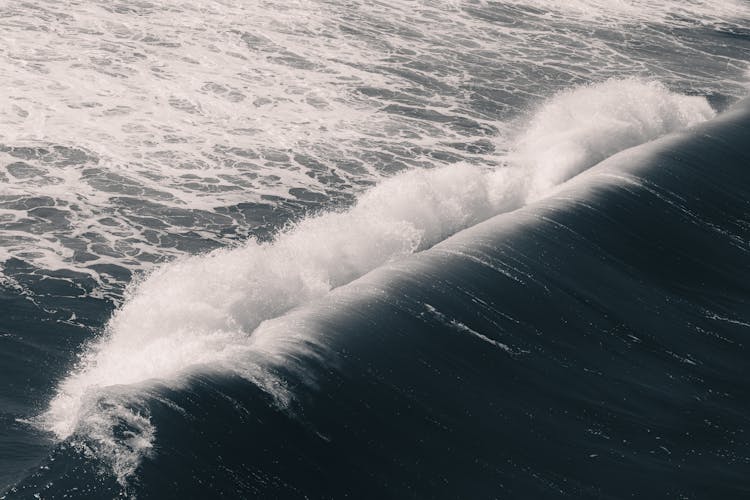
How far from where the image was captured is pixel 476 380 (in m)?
13.4

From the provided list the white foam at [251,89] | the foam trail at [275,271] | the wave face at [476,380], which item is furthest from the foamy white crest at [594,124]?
the wave face at [476,380]

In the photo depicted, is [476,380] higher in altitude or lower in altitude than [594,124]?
lower

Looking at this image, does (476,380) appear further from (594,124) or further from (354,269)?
(594,124)

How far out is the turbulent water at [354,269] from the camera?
11656mm

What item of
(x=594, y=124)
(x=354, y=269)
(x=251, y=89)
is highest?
(x=594, y=124)

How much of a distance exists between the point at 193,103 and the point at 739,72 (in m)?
17.4

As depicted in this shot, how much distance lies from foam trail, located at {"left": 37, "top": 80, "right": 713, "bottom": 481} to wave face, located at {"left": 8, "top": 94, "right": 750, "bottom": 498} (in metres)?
0.07

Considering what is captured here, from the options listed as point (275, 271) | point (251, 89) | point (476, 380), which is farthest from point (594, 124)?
point (476, 380)

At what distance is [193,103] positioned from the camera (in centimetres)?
2391

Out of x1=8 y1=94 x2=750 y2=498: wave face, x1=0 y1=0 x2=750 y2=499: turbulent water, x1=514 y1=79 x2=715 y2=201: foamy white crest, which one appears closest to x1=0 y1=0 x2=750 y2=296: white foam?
x1=0 y1=0 x2=750 y2=499: turbulent water

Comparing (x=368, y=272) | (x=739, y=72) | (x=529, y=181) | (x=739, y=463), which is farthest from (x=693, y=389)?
(x=739, y=72)

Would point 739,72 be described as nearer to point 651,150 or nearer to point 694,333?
point 651,150

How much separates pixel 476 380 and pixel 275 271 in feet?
13.4

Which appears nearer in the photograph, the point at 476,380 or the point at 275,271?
the point at 476,380
